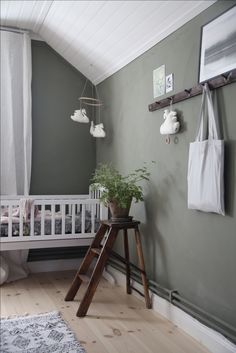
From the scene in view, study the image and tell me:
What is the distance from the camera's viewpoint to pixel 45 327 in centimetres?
243

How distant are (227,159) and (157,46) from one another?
1.23m

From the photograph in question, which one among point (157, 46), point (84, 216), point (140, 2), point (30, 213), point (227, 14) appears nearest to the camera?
point (227, 14)

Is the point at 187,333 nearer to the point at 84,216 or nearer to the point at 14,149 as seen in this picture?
the point at 84,216

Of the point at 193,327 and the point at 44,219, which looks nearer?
the point at 193,327

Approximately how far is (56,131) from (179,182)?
1985 mm

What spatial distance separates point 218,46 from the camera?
2127 mm

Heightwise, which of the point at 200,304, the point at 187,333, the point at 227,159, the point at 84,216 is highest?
the point at 227,159

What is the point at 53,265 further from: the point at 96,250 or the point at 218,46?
the point at 218,46

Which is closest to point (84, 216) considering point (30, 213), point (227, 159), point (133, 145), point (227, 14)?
point (30, 213)

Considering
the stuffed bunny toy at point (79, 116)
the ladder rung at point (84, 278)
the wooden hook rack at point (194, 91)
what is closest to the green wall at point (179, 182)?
the wooden hook rack at point (194, 91)

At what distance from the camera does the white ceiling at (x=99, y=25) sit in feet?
8.46

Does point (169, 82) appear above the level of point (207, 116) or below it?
above

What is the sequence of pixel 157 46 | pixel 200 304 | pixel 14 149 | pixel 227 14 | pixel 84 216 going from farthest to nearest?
pixel 14 149 → pixel 84 216 → pixel 157 46 → pixel 200 304 → pixel 227 14

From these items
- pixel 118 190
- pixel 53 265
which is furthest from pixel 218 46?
pixel 53 265
